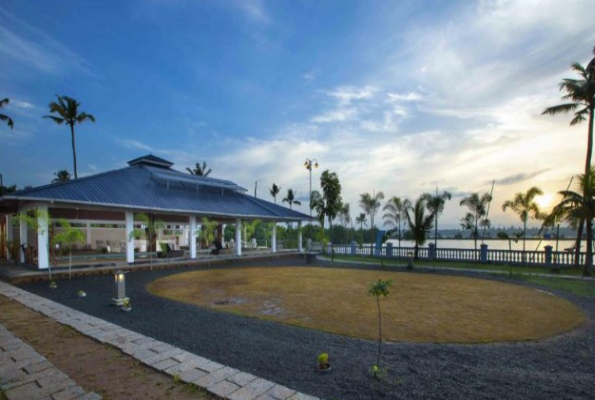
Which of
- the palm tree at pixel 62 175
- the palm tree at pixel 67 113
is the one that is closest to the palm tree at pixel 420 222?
the palm tree at pixel 67 113

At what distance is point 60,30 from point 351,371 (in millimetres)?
17843

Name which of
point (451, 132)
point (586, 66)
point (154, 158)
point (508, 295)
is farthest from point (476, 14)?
point (154, 158)

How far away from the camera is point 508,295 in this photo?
921 centimetres

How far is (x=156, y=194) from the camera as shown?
17.6 metres

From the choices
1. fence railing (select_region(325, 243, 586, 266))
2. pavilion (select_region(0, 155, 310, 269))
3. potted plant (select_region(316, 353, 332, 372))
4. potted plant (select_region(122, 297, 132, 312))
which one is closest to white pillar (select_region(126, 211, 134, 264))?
pavilion (select_region(0, 155, 310, 269))

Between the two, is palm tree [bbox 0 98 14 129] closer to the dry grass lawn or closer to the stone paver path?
the dry grass lawn

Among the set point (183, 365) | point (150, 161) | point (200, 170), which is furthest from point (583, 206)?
point (200, 170)

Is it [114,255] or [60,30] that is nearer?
[60,30]

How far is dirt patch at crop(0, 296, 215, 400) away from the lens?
3143 mm

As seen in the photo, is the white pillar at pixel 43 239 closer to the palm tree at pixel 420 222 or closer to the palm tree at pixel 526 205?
the palm tree at pixel 420 222

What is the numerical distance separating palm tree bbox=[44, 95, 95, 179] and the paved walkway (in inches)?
1257

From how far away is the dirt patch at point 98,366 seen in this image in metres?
3.14

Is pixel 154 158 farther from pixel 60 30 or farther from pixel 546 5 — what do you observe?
pixel 546 5

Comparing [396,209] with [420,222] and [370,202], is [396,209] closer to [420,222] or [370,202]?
[420,222]
